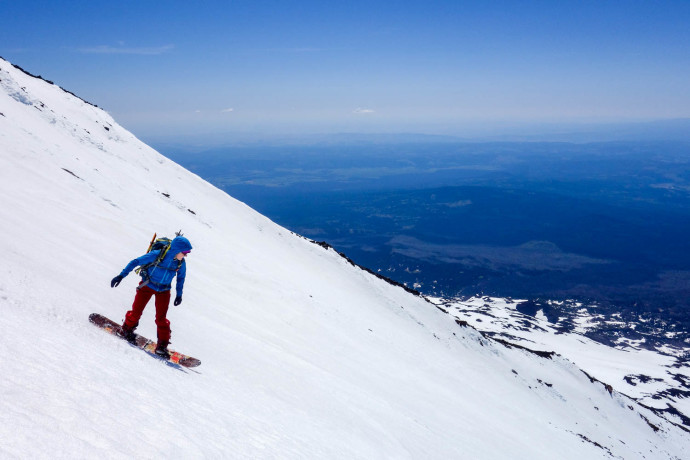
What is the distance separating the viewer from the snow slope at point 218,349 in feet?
18.3

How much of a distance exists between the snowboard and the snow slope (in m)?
0.32

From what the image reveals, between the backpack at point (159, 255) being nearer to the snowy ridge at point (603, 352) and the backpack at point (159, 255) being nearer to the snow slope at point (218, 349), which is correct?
the snow slope at point (218, 349)

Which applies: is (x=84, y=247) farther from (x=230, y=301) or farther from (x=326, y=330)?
(x=326, y=330)

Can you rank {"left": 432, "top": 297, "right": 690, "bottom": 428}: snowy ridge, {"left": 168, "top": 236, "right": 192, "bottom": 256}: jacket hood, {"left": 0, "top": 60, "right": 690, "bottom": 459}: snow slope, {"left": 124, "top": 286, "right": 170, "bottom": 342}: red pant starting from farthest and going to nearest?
{"left": 432, "top": 297, "right": 690, "bottom": 428}: snowy ridge → {"left": 168, "top": 236, "right": 192, "bottom": 256}: jacket hood → {"left": 124, "top": 286, "right": 170, "bottom": 342}: red pant → {"left": 0, "top": 60, "right": 690, "bottom": 459}: snow slope

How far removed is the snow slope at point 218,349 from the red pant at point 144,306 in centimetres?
66

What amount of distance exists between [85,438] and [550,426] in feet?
125

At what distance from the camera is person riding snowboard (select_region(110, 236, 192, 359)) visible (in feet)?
28.3

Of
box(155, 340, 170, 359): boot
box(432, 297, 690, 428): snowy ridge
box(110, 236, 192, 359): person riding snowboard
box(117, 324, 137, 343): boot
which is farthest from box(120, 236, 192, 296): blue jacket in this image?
box(432, 297, 690, 428): snowy ridge

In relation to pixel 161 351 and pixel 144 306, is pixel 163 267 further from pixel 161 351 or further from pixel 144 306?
pixel 161 351

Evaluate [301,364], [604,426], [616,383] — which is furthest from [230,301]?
[616,383]

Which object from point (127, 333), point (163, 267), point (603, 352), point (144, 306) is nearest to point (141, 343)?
point (127, 333)

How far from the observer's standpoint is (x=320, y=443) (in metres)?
8.70

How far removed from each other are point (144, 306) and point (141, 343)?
3.41 ft

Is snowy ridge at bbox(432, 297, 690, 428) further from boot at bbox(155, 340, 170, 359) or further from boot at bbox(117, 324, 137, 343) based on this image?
boot at bbox(117, 324, 137, 343)
